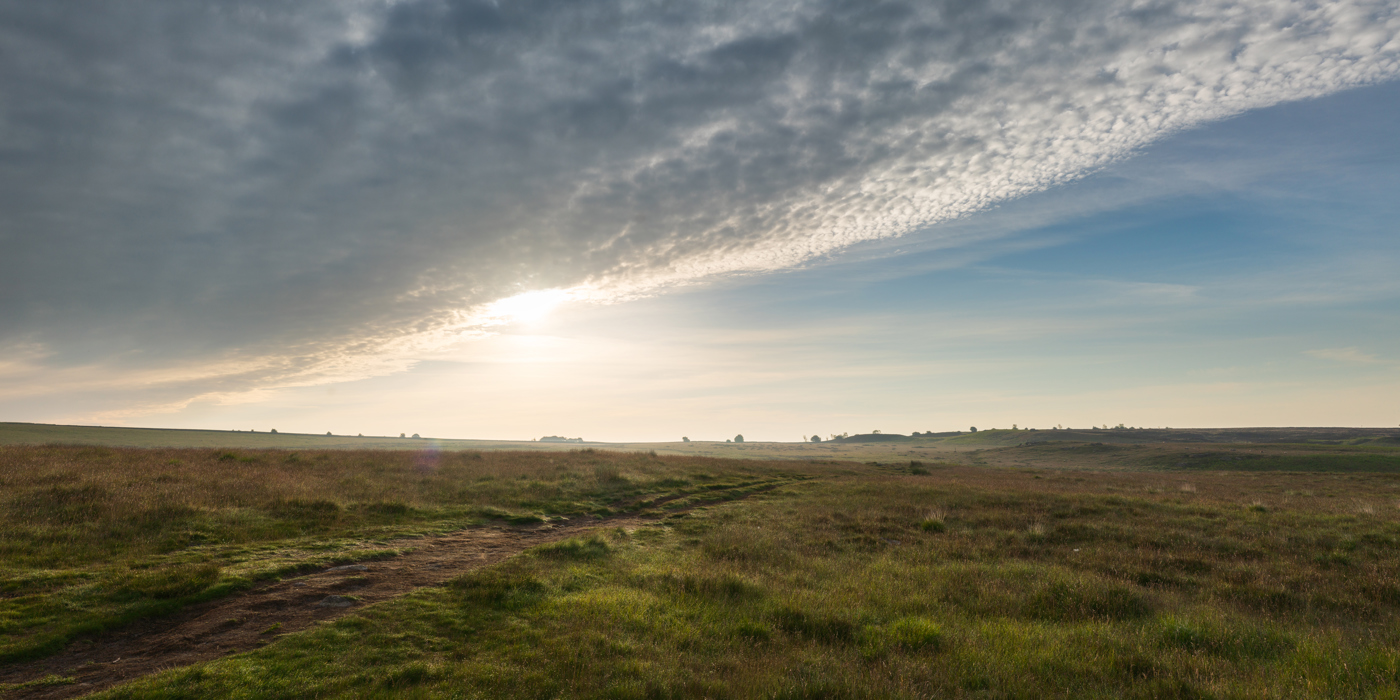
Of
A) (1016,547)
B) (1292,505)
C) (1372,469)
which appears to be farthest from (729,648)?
(1372,469)

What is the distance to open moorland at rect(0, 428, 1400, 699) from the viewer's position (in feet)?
24.9

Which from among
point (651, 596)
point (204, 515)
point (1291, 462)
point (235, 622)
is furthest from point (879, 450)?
point (235, 622)

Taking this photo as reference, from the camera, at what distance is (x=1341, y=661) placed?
775 centimetres

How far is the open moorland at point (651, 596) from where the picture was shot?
7594 mm

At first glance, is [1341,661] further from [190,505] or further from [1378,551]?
[190,505]

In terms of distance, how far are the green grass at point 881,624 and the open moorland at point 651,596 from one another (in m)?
0.07

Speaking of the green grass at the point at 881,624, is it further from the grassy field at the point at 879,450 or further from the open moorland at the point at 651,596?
the grassy field at the point at 879,450

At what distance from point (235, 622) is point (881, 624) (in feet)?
38.8

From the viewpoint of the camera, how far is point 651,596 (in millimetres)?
11625

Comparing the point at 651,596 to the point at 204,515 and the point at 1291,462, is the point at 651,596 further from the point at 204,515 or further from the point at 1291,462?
the point at 1291,462

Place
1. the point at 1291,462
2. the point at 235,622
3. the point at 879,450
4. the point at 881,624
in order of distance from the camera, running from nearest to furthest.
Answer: the point at 235,622 → the point at 881,624 → the point at 1291,462 → the point at 879,450

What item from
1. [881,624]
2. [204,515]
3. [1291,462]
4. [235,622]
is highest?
[204,515]

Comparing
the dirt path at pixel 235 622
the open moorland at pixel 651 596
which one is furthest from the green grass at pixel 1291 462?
the dirt path at pixel 235 622

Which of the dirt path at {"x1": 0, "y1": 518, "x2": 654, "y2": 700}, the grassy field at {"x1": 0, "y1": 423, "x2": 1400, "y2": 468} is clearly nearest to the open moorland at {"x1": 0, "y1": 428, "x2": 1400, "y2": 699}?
the dirt path at {"x1": 0, "y1": 518, "x2": 654, "y2": 700}
